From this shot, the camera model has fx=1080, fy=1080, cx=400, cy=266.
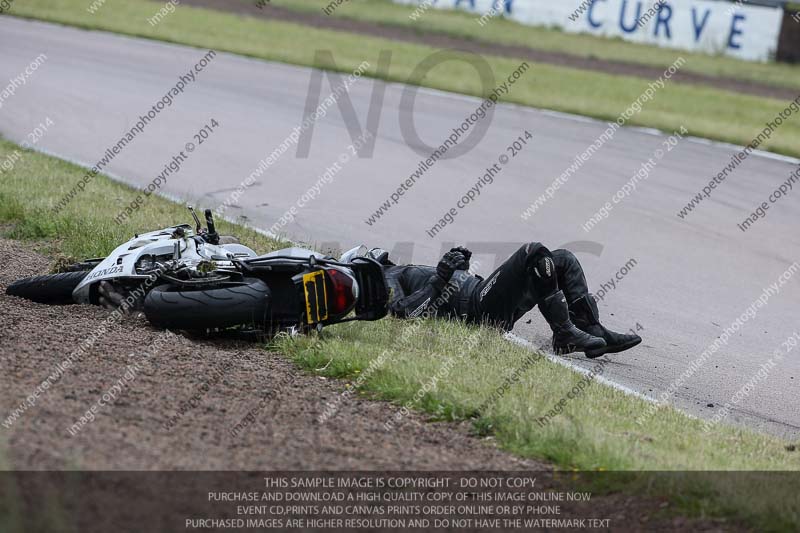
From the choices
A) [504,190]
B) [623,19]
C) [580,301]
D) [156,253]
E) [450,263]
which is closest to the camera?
[156,253]

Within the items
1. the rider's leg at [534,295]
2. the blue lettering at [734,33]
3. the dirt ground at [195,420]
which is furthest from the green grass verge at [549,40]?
the dirt ground at [195,420]

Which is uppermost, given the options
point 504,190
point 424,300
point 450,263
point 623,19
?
point 450,263

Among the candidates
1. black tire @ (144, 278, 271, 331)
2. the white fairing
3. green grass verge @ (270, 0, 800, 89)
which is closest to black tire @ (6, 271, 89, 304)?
the white fairing

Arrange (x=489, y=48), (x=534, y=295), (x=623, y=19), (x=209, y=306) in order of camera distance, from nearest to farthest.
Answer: (x=209, y=306)
(x=534, y=295)
(x=489, y=48)
(x=623, y=19)

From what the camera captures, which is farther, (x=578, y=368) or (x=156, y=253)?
(x=578, y=368)

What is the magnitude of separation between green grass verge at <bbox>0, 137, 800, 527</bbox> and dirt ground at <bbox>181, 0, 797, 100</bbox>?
1679cm

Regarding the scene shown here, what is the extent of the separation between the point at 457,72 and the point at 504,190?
930 cm

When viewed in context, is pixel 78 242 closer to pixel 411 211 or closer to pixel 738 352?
pixel 411 211

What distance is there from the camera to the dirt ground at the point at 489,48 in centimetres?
2281

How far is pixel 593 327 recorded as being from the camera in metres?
7.25

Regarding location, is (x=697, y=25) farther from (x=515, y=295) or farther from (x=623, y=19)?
(x=515, y=295)

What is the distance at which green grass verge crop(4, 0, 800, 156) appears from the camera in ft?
60.6

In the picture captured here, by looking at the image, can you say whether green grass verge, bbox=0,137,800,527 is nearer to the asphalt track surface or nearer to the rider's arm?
the rider's arm

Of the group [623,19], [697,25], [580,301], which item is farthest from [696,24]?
[580,301]
